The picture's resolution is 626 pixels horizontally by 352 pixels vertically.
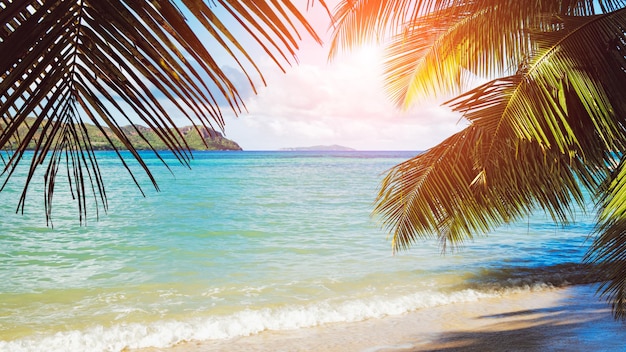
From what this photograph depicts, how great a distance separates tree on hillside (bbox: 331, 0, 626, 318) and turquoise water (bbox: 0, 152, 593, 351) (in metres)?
2.33

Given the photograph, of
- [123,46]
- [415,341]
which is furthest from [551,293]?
[123,46]

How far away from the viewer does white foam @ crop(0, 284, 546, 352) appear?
603 centimetres

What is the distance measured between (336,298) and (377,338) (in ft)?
6.05

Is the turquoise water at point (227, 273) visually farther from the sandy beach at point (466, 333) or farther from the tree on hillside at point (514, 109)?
the tree on hillside at point (514, 109)

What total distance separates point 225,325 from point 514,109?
475 centimetres

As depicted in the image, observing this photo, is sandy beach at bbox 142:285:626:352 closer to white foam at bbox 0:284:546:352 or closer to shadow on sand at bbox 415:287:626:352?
shadow on sand at bbox 415:287:626:352

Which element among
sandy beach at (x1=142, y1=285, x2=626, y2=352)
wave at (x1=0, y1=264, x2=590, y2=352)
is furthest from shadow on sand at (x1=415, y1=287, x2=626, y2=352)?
wave at (x1=0, y1=264, x2=590, y2=352)

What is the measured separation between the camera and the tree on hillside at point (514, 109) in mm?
3350

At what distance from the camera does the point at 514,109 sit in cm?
347

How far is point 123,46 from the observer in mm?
535

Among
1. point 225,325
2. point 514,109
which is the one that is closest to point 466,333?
point 225,325

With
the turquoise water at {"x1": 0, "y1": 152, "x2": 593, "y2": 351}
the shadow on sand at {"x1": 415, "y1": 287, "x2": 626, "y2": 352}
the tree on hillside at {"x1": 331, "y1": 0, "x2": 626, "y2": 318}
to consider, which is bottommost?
the turquoise water at {"x1": 0, "y1": 152, "x2": 593, "y2": 351}

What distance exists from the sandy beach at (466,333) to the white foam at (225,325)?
0.21 meters

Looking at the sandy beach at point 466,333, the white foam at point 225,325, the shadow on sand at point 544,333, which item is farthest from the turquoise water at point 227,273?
the shadow on sand at point 544,333
